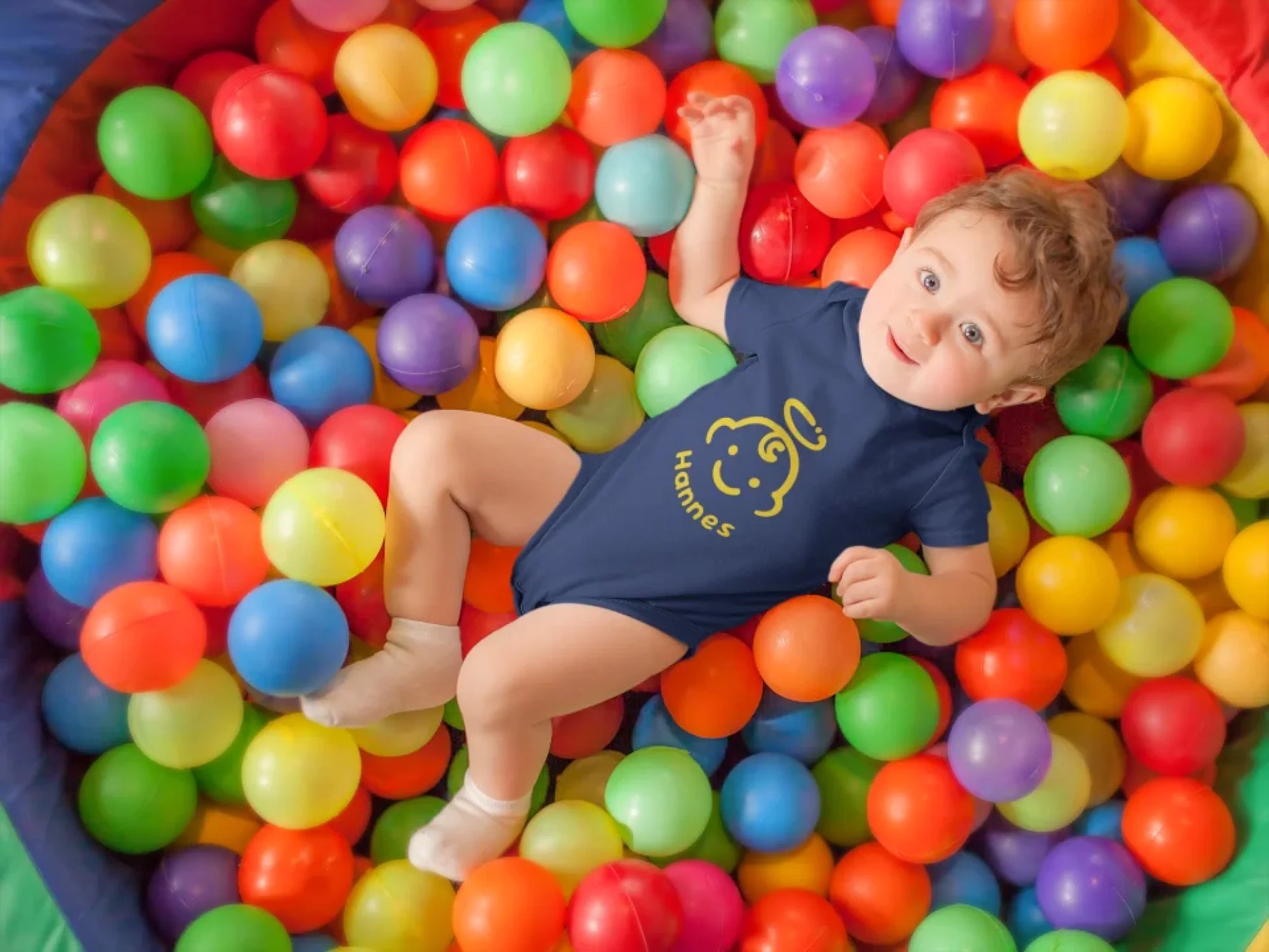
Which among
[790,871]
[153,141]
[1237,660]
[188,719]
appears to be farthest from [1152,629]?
→ [153,141]

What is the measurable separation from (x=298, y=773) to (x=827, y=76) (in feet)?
3.67

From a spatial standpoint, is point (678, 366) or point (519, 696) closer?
point (519, 696)

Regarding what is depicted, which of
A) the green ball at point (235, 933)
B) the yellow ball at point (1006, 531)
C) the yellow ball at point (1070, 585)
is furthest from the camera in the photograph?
the yellow ball at point (1006, 531)

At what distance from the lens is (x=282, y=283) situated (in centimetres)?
162

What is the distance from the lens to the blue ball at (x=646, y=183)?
165 cm

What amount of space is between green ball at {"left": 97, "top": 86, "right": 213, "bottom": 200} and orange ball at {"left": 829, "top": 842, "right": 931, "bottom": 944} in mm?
1264

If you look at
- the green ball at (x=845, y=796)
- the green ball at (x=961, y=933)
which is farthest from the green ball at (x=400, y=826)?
the green ball at (x=961, y=933)

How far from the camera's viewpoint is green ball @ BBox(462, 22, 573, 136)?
5.15 feet

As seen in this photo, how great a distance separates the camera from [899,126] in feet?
5.88

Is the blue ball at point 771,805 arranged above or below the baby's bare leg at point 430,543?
below

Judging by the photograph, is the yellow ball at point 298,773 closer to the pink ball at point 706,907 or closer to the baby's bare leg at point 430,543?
the baby's bare leg at point 430,543

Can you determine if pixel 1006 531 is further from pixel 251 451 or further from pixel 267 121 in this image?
pixel 267 121

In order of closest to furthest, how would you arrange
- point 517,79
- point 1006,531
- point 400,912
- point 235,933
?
A: point 235,933
point 400,912
point 517,79
point 1006,531

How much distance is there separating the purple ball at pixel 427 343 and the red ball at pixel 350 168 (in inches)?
7.2
